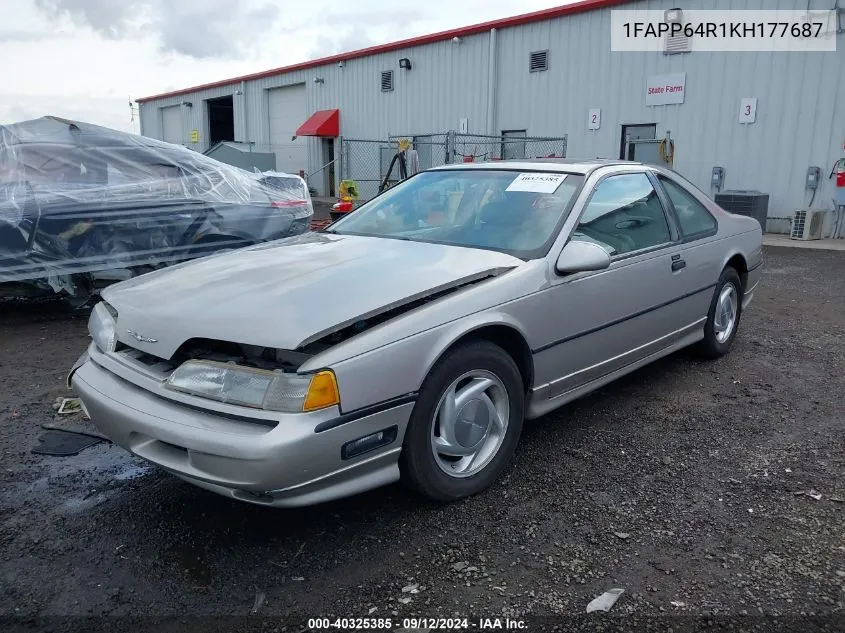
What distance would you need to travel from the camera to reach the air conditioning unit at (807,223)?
12.4 metres

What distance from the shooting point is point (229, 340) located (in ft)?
7.81

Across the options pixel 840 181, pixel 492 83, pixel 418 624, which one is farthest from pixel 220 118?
pixel 418 624

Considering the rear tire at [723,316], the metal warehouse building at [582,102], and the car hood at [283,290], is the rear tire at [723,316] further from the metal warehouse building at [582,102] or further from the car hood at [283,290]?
the metal warehouse building at [582,102]

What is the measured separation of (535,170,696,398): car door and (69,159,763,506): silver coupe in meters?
0.01

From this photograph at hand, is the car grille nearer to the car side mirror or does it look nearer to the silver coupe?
the silver coupe

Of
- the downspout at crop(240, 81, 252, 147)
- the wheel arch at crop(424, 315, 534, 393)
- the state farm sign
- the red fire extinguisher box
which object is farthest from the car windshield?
the downspout at crop(240, 81, 252, 147)

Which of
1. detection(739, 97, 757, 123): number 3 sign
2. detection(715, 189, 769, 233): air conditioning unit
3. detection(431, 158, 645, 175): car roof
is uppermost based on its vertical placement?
detection(739, 97, 757, 123): number 3 sign

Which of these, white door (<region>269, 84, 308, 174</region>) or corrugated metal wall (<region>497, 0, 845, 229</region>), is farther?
white door (<region>269, 84, 308, 174</region>)

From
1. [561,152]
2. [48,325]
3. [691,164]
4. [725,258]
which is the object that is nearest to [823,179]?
[691,164]

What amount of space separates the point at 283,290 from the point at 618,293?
70.7 inches

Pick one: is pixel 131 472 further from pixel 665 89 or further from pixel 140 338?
pixel 665 89

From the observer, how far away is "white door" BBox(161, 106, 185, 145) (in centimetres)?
3297

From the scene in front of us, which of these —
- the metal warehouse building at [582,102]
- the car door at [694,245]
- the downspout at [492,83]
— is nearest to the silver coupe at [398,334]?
the car door at [694,245]

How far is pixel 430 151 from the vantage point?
63.6 feet
